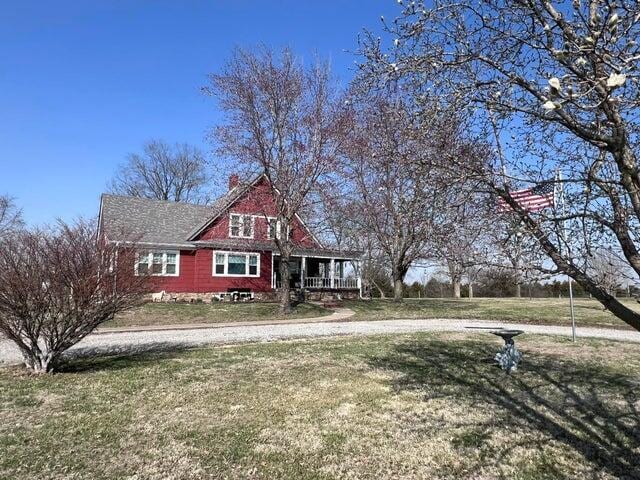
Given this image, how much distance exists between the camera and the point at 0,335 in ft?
25.9

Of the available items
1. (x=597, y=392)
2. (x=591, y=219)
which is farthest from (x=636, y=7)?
(x=597, y=392)

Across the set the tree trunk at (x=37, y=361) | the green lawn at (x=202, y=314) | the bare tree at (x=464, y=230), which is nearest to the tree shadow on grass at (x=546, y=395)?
the bare tree at (x=464, y=230)

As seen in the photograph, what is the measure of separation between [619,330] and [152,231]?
2118 centimetres

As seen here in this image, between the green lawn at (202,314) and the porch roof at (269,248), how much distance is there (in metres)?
4.38

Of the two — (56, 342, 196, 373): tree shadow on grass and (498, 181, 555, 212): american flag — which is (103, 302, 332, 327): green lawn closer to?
(56, 342, 196, 373): tree shadow on grass

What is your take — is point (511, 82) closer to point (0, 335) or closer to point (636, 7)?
point (636, 7)

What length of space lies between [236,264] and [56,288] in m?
20.0

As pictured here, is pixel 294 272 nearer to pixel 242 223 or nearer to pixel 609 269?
pixel 242 223

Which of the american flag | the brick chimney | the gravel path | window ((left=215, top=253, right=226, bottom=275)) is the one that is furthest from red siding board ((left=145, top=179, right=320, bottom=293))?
the american flag

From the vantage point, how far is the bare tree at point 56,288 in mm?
7035

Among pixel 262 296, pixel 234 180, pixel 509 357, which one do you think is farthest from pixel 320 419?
pixel 262 296

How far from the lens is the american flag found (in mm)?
3074

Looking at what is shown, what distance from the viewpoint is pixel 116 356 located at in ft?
31.6

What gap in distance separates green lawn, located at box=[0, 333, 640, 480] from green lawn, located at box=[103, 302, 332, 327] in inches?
321
